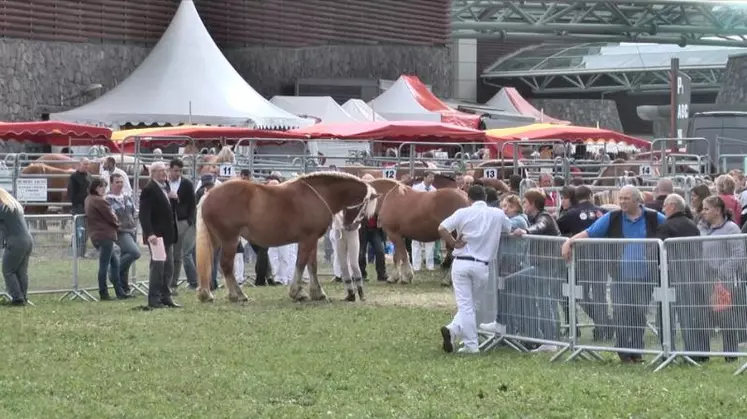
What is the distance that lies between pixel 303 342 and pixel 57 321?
352cm

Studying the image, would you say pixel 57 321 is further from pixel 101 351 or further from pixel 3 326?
pixel 101 351

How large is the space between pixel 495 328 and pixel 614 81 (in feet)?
175

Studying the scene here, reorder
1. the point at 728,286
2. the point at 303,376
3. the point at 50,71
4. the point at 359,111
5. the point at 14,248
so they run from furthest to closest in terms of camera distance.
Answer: the point at 50,71
the point at 359,111
the point at 14,248
the point at 728,286
the point at 303,376

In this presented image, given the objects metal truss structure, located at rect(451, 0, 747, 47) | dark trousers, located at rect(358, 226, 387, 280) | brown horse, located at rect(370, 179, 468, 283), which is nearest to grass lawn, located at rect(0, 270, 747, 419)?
brown horse, located at rect(370, 179, 468, 283)

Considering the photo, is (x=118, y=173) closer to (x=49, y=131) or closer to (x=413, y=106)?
(x=49, y=131)

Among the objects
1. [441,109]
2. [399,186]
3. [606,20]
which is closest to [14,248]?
[399,186]

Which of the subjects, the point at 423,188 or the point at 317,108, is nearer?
the point at 423,188

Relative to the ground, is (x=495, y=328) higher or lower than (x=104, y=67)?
lower

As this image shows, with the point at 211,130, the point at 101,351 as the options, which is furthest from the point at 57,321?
the point at 211,130

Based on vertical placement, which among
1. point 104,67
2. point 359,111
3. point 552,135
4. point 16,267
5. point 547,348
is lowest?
point 547,348

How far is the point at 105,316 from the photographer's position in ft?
55.9

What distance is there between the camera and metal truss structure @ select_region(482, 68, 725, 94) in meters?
63.1

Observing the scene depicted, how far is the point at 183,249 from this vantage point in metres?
20.7

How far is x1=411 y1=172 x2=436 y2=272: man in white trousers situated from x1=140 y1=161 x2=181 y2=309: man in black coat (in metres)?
6.74
